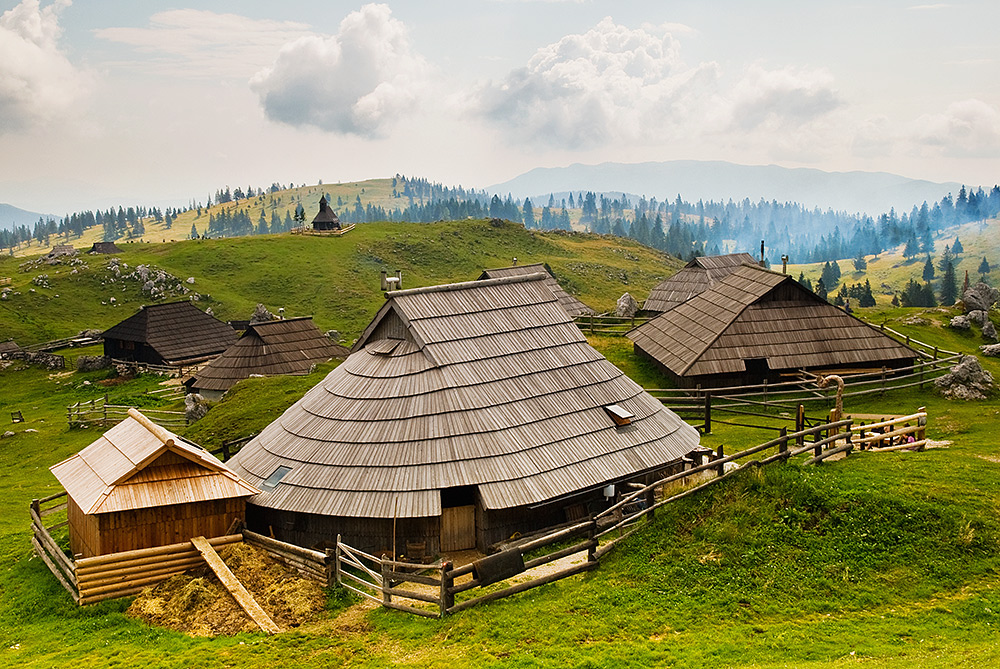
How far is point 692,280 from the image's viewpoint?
193 feet

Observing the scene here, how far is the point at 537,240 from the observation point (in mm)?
134500

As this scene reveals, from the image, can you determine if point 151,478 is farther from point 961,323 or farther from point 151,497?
point 961,323

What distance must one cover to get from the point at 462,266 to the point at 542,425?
93645mm

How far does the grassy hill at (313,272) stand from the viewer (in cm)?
7944

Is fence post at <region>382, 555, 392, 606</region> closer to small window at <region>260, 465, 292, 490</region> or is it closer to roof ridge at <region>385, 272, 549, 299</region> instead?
small window at <region>260, 465, 292, 490</region>

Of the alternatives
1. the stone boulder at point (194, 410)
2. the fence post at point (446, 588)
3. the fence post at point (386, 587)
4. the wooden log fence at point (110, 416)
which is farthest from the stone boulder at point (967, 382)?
the wooden log fence at point (110, 416)

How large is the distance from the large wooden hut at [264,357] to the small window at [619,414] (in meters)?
28.5

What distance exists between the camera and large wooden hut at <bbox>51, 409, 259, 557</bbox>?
56.2 feet

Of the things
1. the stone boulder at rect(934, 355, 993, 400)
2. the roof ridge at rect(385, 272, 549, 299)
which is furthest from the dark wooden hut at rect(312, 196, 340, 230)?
the stone boulder at rect(934, 355, 993, 400)

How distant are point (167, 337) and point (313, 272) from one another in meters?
39.9

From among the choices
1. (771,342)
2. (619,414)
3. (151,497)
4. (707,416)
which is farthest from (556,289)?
(151,497)

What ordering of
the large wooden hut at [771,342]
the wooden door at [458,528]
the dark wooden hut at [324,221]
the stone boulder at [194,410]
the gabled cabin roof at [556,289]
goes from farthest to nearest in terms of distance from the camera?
the dark wooden hut at [324,221]
the gabled cabin roof at [556,289]
the stone boulder at [194,410]
the large wooden hut at [771,342]
the wooden door at [458,528]

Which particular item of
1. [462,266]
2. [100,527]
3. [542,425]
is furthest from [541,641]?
[462,266]

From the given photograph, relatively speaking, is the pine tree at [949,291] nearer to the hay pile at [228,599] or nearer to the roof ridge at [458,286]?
the roof ridge at [458,286]
